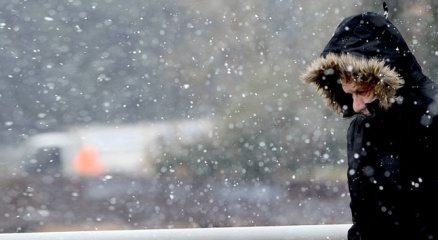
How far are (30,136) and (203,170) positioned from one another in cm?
321

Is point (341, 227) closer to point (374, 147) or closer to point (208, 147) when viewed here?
point (374, 147)

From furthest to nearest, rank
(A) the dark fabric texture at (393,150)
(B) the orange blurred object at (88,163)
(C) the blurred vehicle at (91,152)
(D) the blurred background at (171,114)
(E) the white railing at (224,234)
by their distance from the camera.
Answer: (B) the orange blurred object at (88,163) → (C) the blurred vehicle at (91,152) → (D) the blurred background at (171,114) → (E) the white railing at (224,234) → (A) the dark fabric texture at (393,150)

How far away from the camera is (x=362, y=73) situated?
2383mm

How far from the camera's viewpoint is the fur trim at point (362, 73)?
232 cm

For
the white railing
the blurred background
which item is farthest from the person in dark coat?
the blurred background

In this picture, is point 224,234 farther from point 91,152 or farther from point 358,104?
point 91,152

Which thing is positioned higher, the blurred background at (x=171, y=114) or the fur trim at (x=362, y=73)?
the blurred background at (x=171, y=114)

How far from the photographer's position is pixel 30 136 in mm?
11359

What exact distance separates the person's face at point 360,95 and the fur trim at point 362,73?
0.07 feet

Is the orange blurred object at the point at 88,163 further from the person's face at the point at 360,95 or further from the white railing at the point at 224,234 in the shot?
the person's face at the point at 360,95

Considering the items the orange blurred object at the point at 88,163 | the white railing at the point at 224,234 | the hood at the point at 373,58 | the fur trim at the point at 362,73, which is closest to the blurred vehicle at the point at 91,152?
the orange blurred object at the point at 88,163

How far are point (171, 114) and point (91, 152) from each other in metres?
1.70

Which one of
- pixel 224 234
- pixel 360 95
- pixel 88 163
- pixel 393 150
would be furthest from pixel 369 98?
pixel 88 163

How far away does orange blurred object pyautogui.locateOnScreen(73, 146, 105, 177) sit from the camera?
35.5 ft
